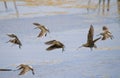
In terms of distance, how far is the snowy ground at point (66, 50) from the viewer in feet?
6.22

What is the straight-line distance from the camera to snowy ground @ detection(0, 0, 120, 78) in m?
1.90

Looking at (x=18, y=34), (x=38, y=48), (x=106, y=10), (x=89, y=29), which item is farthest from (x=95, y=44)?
(x=18, y=34)

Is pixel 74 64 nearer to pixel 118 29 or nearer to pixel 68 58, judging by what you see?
pixel 68 58

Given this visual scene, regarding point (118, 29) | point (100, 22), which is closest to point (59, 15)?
point (100, 22)

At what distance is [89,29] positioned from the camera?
198 cm

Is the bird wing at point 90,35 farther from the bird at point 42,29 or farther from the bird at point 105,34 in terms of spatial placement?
the bird at point 42,29

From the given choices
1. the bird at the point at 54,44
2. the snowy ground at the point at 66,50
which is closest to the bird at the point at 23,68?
the snowy ground at the point at 66,50

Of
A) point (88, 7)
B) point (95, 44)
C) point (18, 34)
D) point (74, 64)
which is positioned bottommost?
point (74, 64)

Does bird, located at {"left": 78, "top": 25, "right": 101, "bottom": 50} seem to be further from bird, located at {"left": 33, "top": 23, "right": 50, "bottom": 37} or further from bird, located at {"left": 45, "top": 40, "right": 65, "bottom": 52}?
bird, located at {"left": 33, "top": 23, "right": 50, "bottom": 37}

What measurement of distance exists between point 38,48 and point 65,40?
21 cm

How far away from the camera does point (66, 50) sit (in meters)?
1.95

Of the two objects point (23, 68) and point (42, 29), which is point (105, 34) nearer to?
point (42, 29)

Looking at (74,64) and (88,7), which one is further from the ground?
(88,7)

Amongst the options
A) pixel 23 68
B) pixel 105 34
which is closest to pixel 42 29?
pixel 23 68
